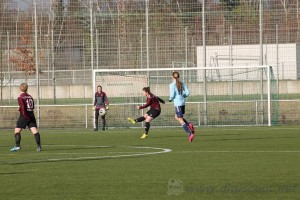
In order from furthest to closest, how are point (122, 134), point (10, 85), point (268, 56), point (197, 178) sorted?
point (10, 85) < point (268, 56) < point (122, 134) < point (197, 178)

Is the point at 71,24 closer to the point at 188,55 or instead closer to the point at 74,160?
the point at 188,55

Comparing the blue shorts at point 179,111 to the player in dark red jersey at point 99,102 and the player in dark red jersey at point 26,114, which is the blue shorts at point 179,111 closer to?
the player in dark red jersey at point 26,114

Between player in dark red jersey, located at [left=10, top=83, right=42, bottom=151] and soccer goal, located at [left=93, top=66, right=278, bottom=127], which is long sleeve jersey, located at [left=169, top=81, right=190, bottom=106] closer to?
player in dark red jersey, located at [left=10, top=83, right=42, bottom=151]

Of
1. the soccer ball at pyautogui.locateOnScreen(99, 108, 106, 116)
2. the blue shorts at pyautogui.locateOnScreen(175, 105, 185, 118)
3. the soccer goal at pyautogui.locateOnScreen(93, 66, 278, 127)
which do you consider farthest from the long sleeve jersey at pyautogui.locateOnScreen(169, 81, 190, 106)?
the soccer goal at pyautogui.locateOnScreen(93, 66, 278, 127)

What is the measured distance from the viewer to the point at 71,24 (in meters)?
38.4

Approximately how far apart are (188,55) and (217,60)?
137cm

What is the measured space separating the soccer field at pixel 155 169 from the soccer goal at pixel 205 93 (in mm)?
9259

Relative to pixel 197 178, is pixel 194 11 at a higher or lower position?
higher

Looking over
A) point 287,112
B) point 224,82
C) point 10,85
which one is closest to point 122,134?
point 224,82

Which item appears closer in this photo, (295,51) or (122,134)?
(122,134)

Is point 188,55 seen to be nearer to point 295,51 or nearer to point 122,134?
point 295,51

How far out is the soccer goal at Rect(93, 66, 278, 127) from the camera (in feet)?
117

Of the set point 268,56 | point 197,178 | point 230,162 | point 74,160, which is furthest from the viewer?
point 268,56

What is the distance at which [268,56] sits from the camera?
3703 cm
